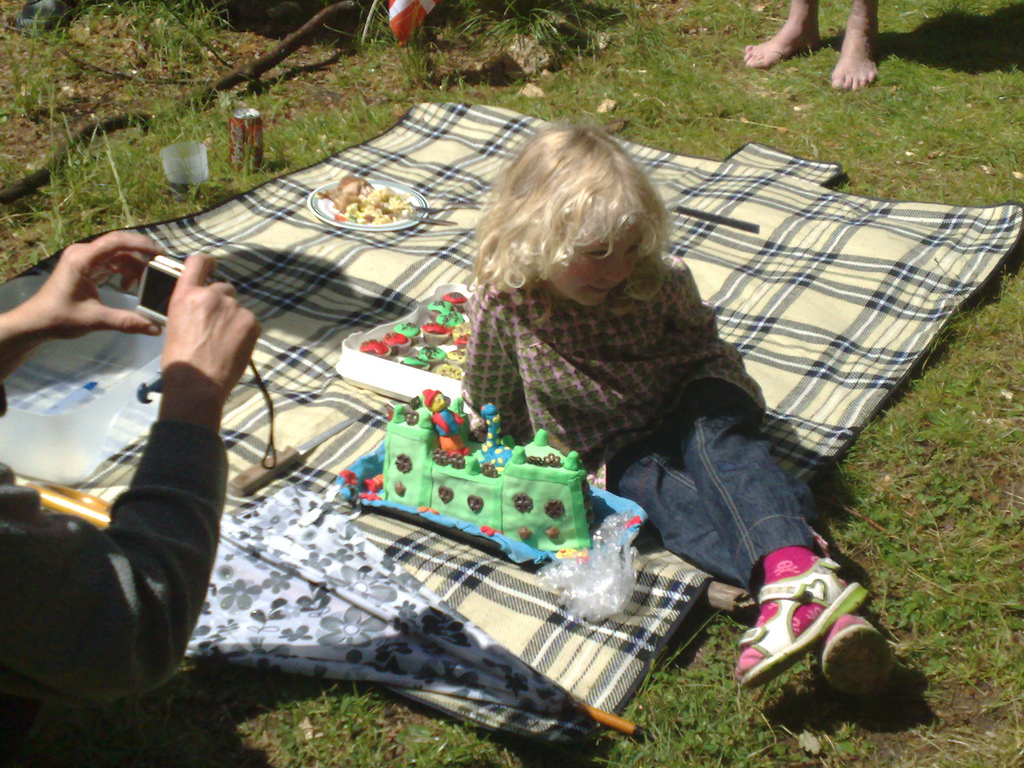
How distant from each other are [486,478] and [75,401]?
1299mm

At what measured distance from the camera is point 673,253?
11.4 ft

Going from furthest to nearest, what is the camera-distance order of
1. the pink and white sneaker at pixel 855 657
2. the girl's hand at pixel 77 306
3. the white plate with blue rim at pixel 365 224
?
the white plate with blue rim at pixel 365 224 < the pink and white sneaker at pixel 855 657 < the girl's hand at pixel 77 306

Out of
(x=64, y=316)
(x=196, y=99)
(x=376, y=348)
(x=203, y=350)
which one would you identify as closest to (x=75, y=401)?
(x=376, y=348)

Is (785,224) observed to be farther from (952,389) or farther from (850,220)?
(952,389)

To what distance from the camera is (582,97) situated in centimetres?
501

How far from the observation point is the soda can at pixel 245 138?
4.05 meters

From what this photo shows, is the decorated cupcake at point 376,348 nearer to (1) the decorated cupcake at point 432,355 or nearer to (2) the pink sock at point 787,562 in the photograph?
(1) the decorated cupcake at point 432,355

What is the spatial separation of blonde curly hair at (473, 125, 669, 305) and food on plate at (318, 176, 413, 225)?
1587 millimetres

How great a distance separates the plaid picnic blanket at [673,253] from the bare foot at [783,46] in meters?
1.33

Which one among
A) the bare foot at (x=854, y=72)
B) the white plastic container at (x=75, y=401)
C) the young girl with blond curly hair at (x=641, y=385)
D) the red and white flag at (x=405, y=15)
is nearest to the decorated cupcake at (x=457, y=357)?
the young girl with blond curly hair at (x=641, y=385)

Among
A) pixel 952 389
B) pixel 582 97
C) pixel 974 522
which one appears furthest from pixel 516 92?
pixel 974 522

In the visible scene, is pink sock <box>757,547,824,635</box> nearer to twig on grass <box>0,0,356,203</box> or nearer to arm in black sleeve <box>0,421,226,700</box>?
arm in black sleeve <box>0,421,226,700</box>

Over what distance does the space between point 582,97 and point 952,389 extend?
9.61 ft

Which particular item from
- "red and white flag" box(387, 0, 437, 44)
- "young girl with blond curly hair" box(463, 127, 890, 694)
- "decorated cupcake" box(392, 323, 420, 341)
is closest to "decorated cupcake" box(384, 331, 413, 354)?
"decorated cupcake" box(392, 323, 420, 341)
